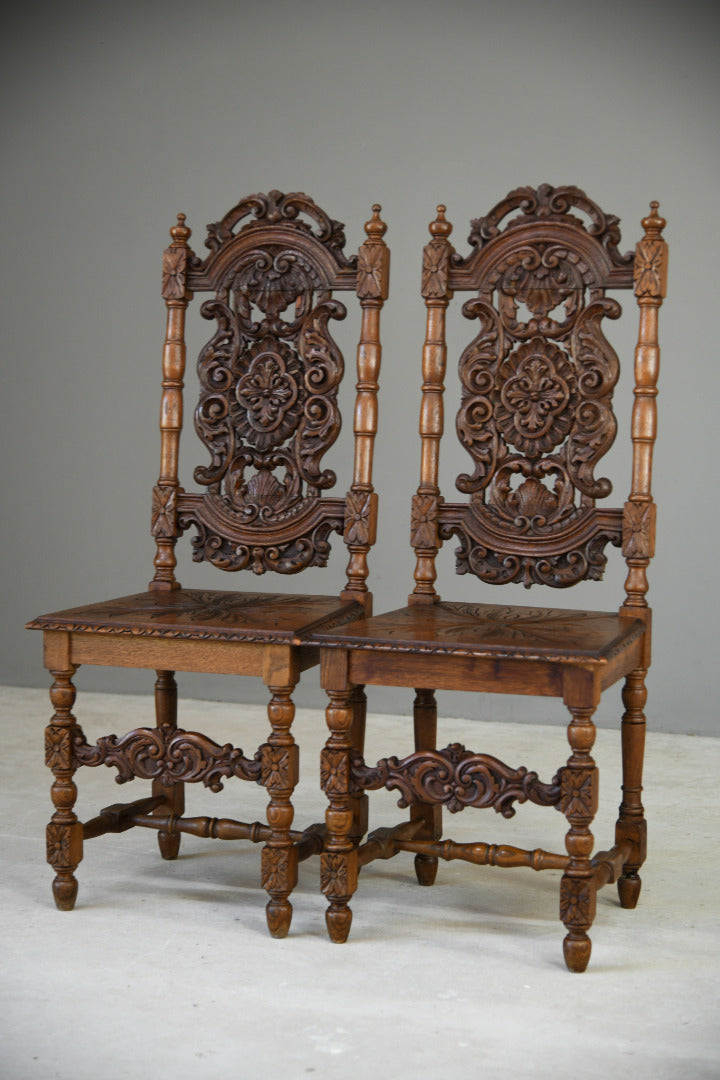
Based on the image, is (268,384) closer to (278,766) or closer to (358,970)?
(278,766)

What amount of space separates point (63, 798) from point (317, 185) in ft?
10.7

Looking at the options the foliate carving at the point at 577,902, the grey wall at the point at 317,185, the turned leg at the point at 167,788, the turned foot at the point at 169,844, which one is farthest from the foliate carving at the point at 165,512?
the grey wall at the point at 317,185

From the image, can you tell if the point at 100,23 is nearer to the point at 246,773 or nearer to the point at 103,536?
the point at 103,536

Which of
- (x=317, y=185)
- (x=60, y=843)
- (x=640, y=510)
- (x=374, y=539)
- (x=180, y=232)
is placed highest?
(x=317, y=185)

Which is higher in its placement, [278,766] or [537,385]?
[537,385]

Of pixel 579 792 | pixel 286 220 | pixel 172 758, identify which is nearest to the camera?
pixel 579 792

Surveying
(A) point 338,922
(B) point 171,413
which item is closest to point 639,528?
(A) point 338,922

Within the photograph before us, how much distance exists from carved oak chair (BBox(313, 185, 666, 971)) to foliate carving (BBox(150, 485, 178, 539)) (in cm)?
65

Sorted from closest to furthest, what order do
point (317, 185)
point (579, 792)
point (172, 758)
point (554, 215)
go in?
point (579, 792), point (172, 758), point (554, 215), point (317, 185)

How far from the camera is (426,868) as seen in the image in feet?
10.9

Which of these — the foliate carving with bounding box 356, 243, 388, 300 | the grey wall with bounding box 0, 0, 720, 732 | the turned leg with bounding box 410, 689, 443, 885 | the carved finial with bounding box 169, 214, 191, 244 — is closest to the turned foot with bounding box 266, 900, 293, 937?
the turned leg with bounding box 410, 689, 443, 885

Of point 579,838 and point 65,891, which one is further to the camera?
point 65,891

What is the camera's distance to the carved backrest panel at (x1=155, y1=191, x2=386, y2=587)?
342 cm

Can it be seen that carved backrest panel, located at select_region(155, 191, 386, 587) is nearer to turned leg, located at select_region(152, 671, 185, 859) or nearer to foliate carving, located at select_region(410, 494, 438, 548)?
foliate carving, located at select_region(410, 494, 438, 548)
